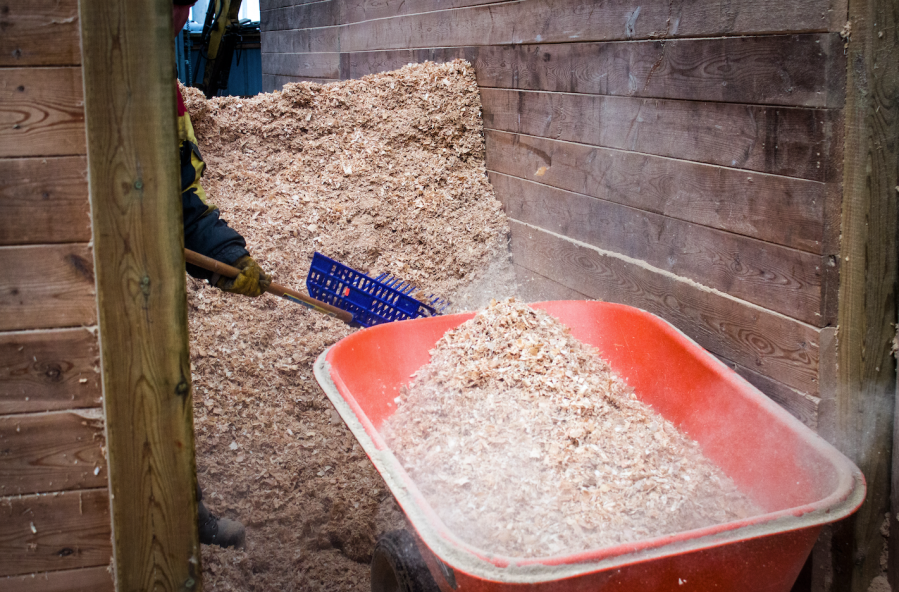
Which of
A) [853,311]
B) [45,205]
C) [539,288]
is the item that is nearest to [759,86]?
[853,311]

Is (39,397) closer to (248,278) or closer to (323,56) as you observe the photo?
(248,278)

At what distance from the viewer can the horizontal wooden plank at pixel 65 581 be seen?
147 cm

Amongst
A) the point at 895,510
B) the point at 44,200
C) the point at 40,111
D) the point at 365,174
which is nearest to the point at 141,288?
the point at 44,200

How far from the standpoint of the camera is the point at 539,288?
3.52 meters

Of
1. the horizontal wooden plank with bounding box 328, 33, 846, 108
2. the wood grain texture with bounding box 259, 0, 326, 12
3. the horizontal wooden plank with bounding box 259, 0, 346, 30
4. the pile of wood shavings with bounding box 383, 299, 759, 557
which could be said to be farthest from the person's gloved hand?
the wood grain texture with bounding box 259, 0, 326, 12

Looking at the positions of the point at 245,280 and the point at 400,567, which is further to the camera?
the point at 245,280

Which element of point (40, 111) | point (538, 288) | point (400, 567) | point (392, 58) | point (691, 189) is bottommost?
point (400, 567)

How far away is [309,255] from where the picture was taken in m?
3.70

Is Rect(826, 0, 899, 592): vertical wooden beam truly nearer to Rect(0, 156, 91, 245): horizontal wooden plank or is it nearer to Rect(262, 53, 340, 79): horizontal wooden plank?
Rect(0, 156, 91, 245): horizontal wooden plank

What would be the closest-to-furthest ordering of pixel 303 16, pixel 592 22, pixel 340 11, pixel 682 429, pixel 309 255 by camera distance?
1. pixel 682 429
2. pixel 592 22
3. pixel 309 255
4. pixel 340 11
5. pixel 303 16

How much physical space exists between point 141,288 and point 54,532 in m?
0.54

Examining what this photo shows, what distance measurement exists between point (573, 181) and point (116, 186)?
213cm

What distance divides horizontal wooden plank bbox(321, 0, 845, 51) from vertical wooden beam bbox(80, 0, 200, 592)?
158cm

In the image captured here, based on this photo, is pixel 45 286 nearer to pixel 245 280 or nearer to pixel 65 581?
pixel 65 581
